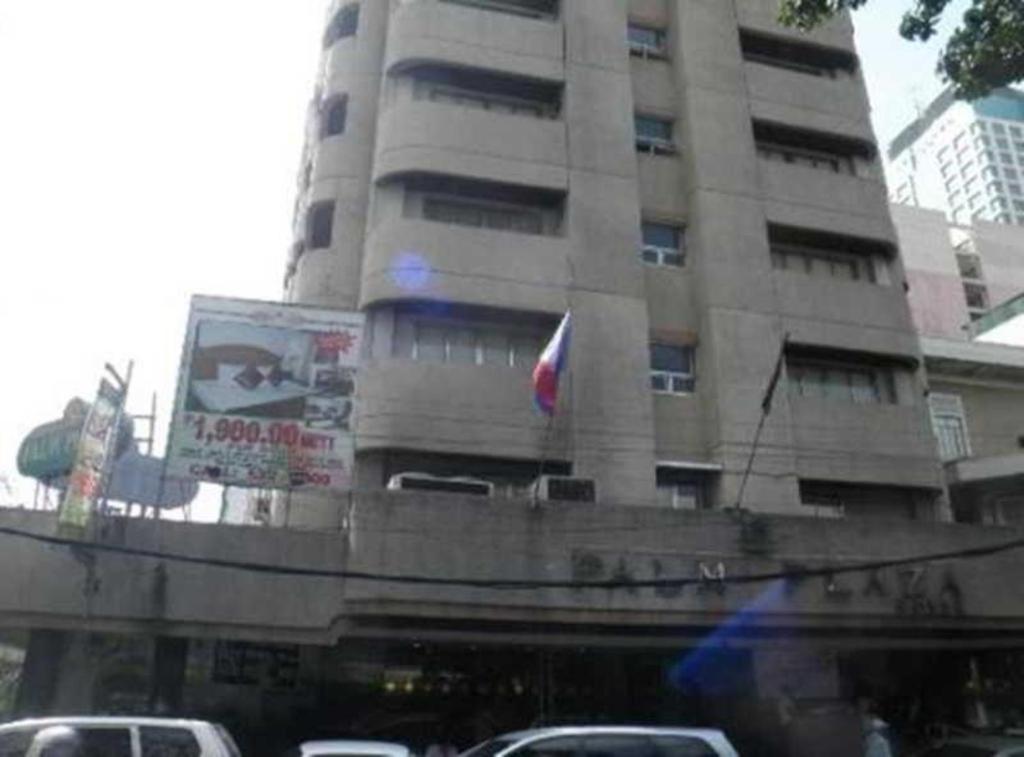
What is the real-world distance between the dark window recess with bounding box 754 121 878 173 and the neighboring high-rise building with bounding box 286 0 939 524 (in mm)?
56

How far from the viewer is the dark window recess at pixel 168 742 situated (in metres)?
9.68

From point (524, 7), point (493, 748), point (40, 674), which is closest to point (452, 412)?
point (40, 674)

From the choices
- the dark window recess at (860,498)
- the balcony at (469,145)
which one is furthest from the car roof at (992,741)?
the balcony at (469,145)

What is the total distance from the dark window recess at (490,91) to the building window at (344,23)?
330 cm

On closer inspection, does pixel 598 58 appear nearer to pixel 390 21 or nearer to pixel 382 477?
pixel 390 21

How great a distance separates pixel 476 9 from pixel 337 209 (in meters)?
5.73

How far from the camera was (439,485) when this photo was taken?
18.0m

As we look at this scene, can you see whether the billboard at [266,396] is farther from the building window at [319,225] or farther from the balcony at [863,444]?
the balcony at [863,444]

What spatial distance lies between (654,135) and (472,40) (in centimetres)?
484

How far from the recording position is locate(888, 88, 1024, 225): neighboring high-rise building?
99.2 meters

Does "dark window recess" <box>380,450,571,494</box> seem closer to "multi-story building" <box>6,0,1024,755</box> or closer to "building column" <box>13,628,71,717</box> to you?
"multi-story building" <box>6,0,1024,755</box>

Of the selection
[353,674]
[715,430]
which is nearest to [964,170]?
[715,430]

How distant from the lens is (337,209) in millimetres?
23109

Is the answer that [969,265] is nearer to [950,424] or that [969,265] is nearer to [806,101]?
[806,101]
